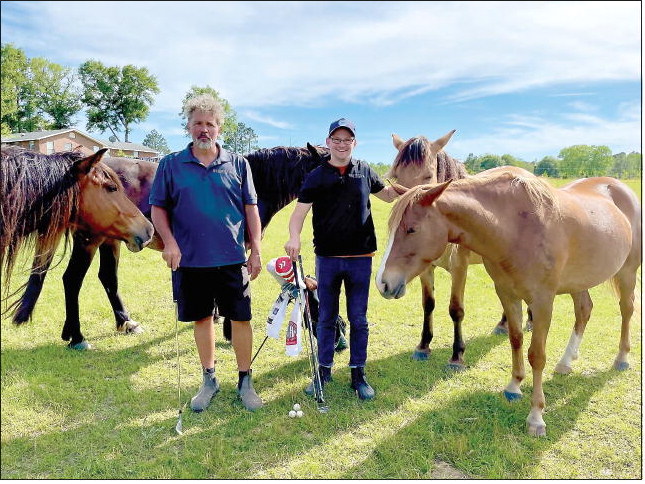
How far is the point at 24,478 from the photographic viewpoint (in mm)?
2646

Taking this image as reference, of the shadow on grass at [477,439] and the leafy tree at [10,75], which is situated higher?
the leafy tree at [10,75]

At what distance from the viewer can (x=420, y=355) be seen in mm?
4422

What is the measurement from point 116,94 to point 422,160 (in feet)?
32.1

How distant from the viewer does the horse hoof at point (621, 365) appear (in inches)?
166

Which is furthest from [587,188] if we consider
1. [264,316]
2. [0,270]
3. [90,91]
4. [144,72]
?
[144,72]

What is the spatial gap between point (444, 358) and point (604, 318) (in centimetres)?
296

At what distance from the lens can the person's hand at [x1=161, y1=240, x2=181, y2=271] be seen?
304 centimetres

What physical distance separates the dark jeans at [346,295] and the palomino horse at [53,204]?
1.60 metres

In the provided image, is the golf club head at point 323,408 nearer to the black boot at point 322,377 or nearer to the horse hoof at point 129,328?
the black boot at point 322,377

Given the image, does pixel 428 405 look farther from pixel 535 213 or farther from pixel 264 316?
pixel 264 316

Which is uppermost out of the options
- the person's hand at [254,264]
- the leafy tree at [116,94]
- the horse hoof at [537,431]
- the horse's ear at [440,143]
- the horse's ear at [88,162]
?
the leafy tree at [116,94]

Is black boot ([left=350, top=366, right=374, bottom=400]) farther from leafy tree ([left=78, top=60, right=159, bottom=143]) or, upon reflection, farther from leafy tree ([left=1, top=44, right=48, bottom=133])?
leafy tree ([left=78, top=60, right=159, bottom=143])

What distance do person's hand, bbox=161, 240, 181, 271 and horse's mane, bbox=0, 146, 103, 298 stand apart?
2.38ft

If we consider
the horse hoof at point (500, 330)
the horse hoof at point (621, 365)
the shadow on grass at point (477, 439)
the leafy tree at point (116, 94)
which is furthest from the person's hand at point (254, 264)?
the leafy tree at point (116, 94)
